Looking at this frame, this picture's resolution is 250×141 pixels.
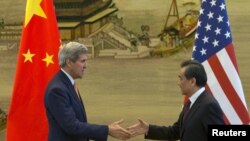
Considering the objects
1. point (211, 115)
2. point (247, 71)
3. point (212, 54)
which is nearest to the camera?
point (211, 115)

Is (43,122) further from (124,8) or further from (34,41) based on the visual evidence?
(124,8)

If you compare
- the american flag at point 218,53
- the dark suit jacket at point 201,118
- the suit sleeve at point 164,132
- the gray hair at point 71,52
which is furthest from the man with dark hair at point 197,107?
the american flag at point 218,53

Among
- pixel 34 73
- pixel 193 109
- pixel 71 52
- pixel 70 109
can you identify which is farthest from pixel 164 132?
pixel 34 73

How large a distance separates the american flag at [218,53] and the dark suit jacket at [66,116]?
1.73 meters

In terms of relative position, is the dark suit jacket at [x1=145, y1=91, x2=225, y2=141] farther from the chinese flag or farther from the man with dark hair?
the chinese flag

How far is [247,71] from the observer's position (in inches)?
185

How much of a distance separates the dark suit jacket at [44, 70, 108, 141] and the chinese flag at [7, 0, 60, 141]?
122 cm

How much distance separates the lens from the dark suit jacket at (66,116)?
251cm

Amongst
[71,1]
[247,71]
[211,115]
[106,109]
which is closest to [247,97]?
[247,71]

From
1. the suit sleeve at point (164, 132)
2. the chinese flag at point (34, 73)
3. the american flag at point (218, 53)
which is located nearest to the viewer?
the suit sleeve at point (164, 132)

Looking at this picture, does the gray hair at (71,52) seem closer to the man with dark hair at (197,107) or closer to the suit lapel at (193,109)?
the man with dark hair at (197,107)

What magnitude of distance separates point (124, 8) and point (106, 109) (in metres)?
1.10

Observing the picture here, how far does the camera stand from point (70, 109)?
2.54 m

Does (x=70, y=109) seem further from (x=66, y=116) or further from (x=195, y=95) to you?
(x=195, y=95)
